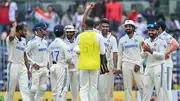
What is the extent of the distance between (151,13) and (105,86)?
1025cm

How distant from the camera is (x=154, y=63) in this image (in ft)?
76.1

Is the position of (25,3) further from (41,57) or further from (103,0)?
(41,57)

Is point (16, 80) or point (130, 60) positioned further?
point (130, 60)

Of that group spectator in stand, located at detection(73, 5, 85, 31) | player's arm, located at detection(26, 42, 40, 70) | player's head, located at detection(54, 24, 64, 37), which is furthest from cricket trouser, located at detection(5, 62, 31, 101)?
spectator in stand, located at detection(73, 5, 85, 31)

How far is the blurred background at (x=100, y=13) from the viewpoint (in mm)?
32875

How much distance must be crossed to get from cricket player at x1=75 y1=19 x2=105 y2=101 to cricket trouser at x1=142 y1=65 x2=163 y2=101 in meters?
1.60

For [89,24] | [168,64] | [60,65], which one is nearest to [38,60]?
[60,65]

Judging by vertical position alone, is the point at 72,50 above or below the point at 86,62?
above

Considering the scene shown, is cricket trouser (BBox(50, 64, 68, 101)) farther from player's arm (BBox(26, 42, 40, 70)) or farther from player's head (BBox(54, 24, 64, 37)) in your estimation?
player's head (BBox(54, 24, 64, 37))

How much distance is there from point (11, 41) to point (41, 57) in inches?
59.8

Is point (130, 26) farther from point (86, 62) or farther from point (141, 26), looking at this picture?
point (141, 26)

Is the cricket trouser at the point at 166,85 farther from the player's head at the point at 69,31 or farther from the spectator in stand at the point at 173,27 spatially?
the spectator in stand at the point at 173,27

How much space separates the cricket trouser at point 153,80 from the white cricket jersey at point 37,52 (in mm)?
3221

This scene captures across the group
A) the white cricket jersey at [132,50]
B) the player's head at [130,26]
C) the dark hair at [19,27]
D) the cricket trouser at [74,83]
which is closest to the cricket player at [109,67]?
the white cricket jersey at [132,50]
